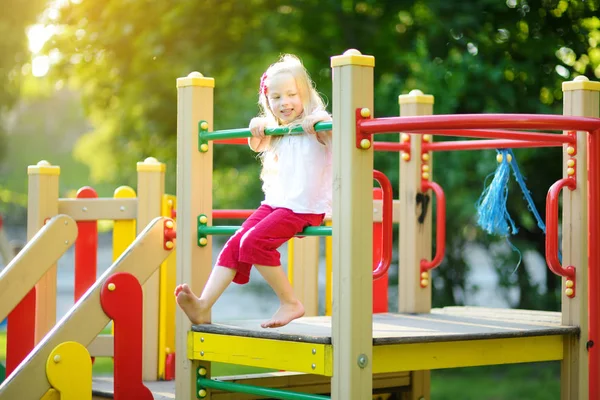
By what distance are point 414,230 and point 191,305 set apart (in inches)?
66.4

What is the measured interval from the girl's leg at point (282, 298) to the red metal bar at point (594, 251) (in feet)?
3.93

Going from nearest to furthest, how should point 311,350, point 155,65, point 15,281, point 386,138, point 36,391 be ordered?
point 311,350, point 36,391, point 15,281, point 386,138, point 155,65

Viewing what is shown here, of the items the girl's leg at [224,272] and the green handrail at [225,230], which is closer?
the green handrail at [225,230]

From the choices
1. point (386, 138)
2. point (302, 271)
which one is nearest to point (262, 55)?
point (386, 138)

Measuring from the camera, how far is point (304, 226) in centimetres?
421

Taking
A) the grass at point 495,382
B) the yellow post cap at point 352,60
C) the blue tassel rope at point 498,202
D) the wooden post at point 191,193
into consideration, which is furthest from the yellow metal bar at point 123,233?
the grass at point 495,382

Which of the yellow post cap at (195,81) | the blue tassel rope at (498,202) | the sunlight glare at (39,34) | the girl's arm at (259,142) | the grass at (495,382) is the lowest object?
the grass at (495,382)

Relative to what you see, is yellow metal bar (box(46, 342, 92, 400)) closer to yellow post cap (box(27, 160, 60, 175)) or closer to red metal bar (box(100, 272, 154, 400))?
red metal bar (box(100, 272, 154, 400))

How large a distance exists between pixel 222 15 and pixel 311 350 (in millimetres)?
7504

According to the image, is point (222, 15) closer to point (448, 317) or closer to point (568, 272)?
point (448, 317)

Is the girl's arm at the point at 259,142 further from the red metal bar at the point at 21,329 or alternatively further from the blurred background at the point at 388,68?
the blurred background at the point at 388,68

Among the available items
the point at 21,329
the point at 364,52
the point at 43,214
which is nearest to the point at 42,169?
the point at 43,214

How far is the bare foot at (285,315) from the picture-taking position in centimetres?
416

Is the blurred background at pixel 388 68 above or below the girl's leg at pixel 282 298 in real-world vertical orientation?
above
